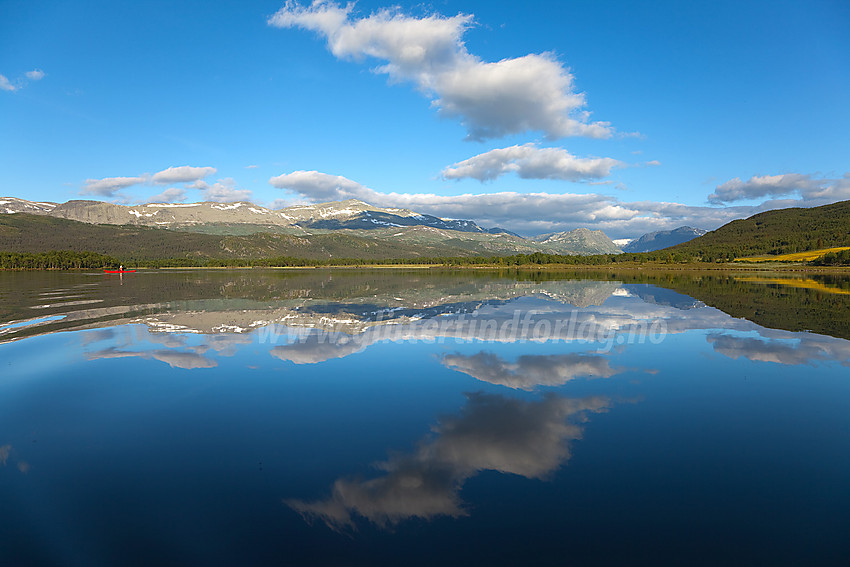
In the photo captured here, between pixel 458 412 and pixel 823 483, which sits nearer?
pixel 823 483

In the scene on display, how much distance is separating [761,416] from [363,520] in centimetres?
1091

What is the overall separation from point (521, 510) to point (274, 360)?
1362 cm

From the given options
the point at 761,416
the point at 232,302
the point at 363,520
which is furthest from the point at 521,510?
the point at 232,302

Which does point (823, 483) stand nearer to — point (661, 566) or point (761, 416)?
point (761, 416)

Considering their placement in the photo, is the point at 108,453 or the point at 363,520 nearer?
the point at 363,520

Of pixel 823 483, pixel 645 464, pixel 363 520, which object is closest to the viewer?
pixel 363 520

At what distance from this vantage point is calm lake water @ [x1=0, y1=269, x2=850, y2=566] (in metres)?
6.44

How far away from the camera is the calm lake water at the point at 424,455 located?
644 cm

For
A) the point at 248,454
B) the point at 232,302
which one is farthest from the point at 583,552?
the point at 232,302

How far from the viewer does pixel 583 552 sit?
6.14m

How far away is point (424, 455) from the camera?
9.20 meters

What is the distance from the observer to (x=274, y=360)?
18297mm

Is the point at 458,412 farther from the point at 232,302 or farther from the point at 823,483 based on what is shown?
the point at 232,302

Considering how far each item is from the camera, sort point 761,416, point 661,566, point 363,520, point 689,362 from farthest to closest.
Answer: point 689,362
point 761,416
point 363,520
point 661,566
